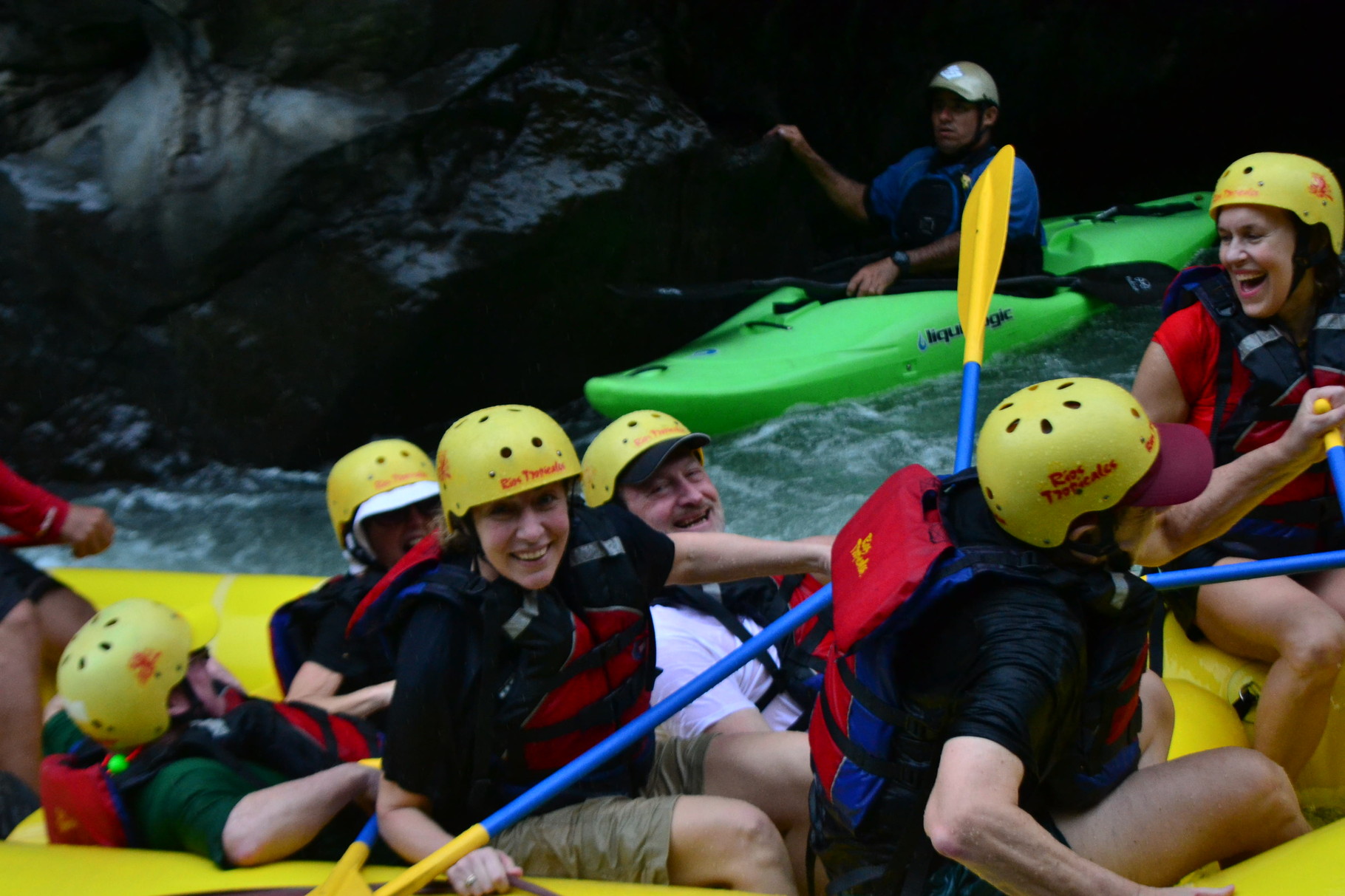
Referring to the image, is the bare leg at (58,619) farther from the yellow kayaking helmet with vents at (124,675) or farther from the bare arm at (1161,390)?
the bare arm at (1161,390)

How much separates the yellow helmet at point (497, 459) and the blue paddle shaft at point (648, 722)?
439mm

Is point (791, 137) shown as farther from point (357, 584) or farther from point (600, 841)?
point (600, 841)

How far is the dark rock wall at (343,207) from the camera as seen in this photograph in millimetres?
4891

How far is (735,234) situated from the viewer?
6.20 m

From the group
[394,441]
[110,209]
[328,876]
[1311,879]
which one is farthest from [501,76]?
[1311,879]

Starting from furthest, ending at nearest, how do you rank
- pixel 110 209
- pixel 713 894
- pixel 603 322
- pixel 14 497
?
pixel 603 322
pixel 110 209
pixel 14 497
pixel 713 894

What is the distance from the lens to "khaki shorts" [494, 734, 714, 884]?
6.13ft

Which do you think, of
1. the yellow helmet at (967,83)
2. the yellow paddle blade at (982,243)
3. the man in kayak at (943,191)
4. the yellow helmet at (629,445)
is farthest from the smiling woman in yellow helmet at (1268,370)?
the yellow helmet at (967,83)

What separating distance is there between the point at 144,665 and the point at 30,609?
1153 millimetres

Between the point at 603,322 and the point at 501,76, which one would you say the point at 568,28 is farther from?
the point at 603,322

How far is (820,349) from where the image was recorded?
5406mm

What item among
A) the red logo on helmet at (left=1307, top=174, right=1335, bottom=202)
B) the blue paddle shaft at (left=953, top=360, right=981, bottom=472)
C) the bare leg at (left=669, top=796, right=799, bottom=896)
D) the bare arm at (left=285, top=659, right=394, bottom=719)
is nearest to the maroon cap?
the blue paddle shaft at (left=953, top=360, right=981, bottom=472)

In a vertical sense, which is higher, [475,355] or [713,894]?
[713,894]

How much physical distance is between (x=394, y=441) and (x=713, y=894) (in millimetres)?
1521
